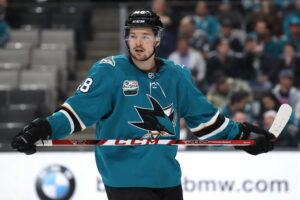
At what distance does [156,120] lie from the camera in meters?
2.68

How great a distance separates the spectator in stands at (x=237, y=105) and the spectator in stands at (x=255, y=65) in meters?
0.59

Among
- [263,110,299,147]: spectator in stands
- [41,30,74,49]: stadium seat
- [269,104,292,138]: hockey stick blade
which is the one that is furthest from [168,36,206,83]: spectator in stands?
[269,104,292,138]: hockey stick blade

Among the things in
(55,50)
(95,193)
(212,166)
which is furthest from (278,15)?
(95,193)

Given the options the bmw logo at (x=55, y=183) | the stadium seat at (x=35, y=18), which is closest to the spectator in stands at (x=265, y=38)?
the stadium seat at (x=35, y=18)

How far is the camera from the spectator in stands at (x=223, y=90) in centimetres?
589

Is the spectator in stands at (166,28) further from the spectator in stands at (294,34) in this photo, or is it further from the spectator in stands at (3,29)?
the spectator in stands at (3,29)

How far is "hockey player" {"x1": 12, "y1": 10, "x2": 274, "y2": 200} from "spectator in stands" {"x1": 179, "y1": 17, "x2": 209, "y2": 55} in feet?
13.0

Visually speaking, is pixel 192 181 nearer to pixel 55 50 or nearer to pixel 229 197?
pixel 229 197

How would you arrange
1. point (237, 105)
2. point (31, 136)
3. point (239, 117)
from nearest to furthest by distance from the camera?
point (31, 136), point (239, 117), point (237, 105)

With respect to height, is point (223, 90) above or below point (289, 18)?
below

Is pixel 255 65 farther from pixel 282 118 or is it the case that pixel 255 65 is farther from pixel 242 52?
pixel 282 118

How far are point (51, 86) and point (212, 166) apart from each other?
2529 millimetres

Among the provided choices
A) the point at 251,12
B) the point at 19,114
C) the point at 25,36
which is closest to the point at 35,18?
the point at 25,36

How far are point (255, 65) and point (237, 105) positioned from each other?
103cm
